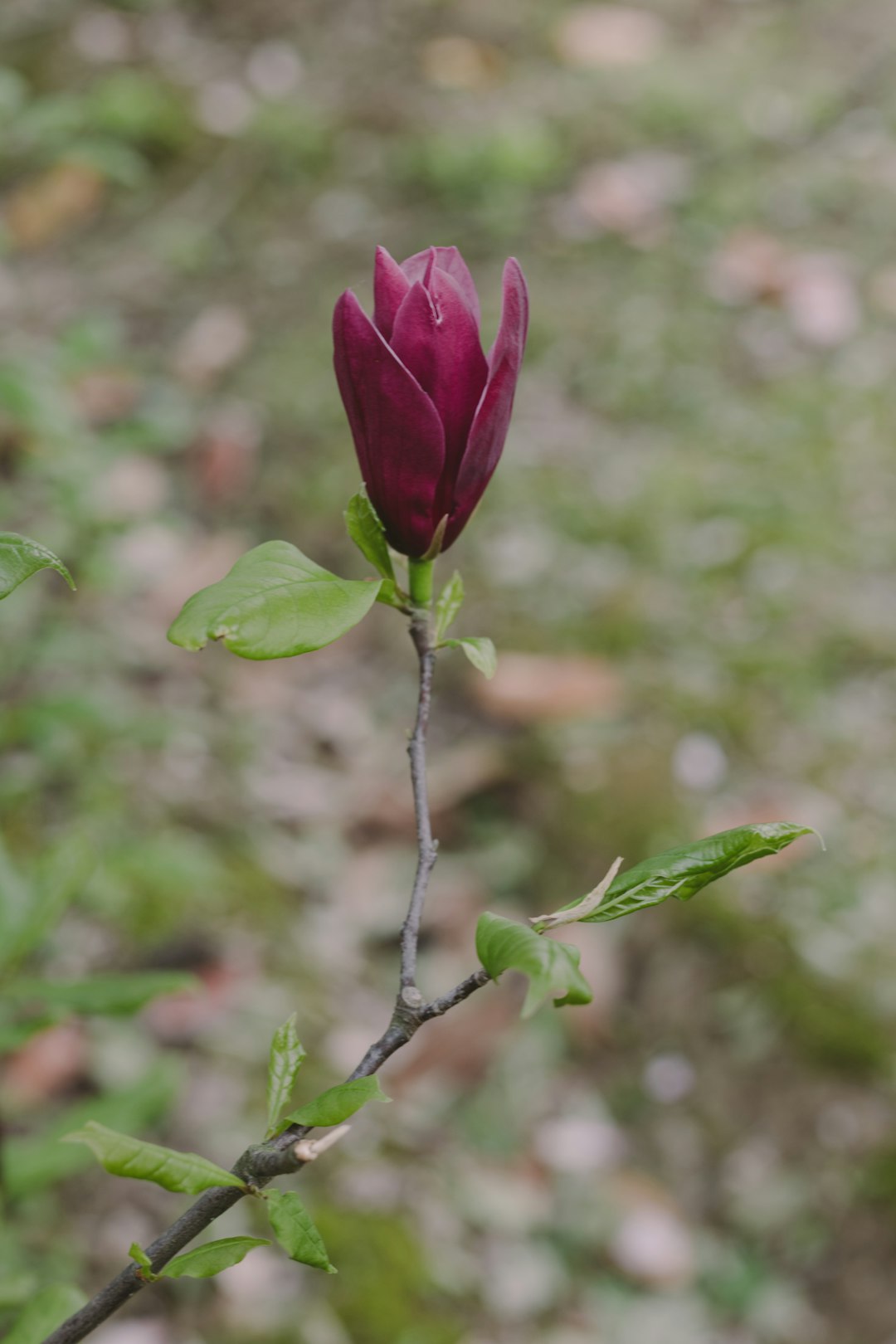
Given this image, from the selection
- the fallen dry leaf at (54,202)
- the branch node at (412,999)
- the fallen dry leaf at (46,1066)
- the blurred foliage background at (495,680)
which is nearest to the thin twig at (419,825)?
the branch node at (412,999)

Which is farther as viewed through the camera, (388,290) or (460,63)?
(460,63)

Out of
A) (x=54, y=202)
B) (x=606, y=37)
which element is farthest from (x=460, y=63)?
(x=54, y=202)

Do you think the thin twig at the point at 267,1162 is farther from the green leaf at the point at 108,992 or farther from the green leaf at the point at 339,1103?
the green leaf at the point at 108,992

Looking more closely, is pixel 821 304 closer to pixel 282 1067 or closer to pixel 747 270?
pixel 747 270

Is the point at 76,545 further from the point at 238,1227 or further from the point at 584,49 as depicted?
the point at 584,49

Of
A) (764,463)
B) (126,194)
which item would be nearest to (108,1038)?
(764,463)

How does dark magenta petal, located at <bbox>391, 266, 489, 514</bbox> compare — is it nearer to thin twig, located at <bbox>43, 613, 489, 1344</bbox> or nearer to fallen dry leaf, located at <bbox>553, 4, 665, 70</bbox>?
thin twig, located at <bbox>43, 613, 489, 1344</bbox>
